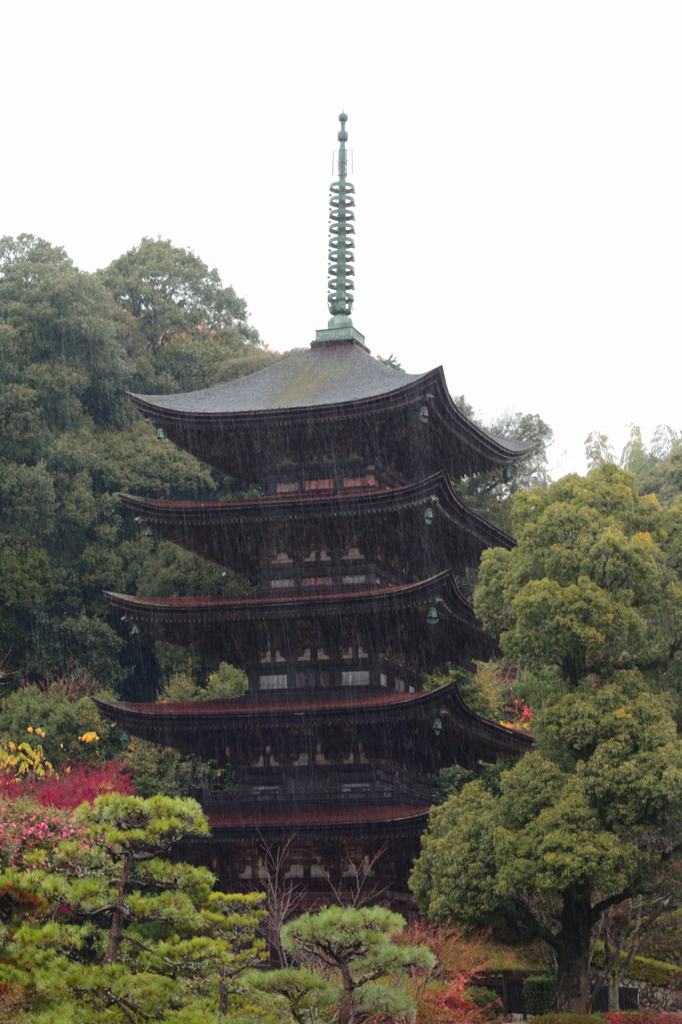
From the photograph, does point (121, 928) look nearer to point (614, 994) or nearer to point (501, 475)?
point (614, 994)

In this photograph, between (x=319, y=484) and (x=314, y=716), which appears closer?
(x=314, y=716)

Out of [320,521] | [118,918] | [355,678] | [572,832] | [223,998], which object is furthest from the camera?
[320,521]

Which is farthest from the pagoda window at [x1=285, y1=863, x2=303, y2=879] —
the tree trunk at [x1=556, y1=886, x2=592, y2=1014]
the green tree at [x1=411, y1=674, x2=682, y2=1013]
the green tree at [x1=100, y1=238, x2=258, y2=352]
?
the green tree at [x1=100, y1=238, x2=258, y2=352]

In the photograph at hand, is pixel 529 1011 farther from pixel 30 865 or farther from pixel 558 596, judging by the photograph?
pixel 30 865

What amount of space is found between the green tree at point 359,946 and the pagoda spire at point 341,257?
1887cm

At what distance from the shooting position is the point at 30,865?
17.5 meters

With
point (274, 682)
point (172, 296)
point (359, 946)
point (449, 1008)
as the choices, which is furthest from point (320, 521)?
point (172, 296)

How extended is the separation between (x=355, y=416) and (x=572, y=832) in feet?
33.3

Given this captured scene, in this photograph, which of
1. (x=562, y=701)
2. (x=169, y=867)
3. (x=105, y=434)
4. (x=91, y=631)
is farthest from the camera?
(x=105, y=434)

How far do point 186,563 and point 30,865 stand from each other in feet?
87.4

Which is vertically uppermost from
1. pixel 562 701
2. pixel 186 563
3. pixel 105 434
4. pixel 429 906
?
pixel 105 434

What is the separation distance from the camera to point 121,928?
46.2ft

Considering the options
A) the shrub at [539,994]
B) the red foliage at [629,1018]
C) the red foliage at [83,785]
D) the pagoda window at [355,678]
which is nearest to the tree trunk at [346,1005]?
the red foliage at [629,1018]

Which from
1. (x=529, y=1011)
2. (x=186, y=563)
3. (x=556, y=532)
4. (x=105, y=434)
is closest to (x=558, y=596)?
(x=556, y=532)
